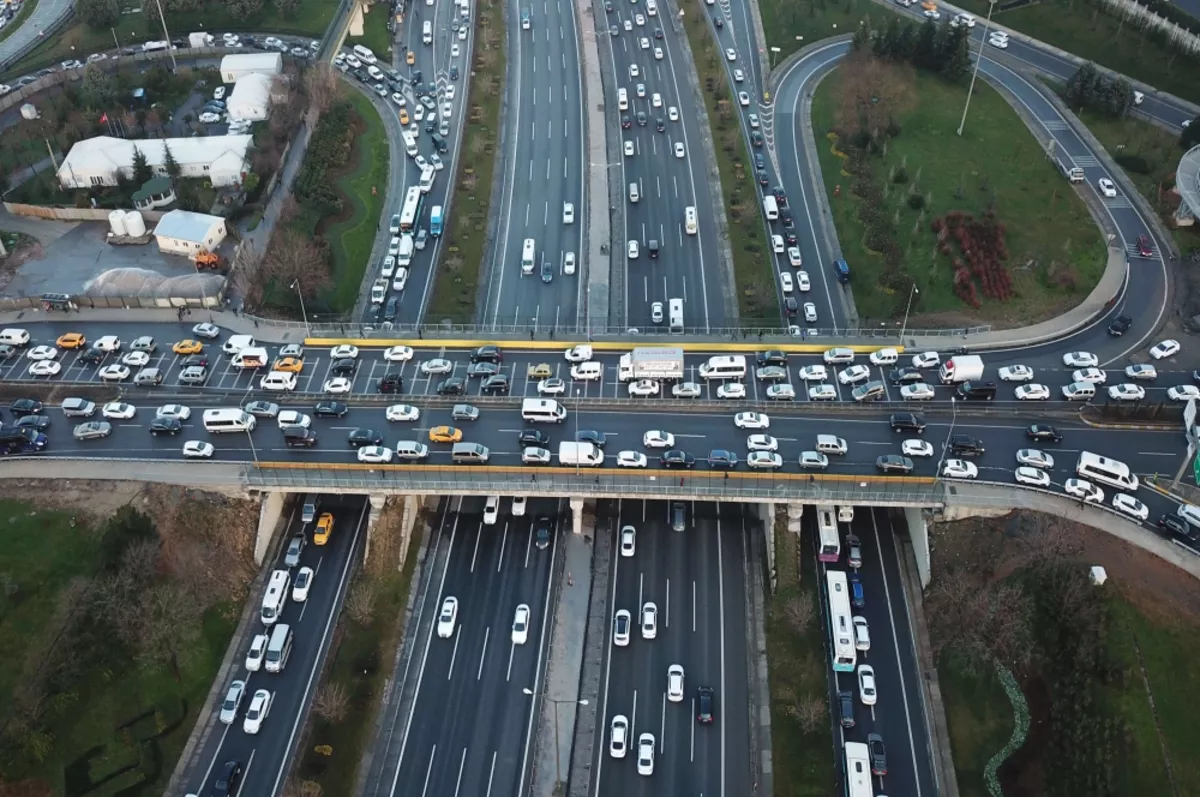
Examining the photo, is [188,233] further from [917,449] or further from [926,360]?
[917,449]

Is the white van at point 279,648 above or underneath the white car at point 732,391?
underneath

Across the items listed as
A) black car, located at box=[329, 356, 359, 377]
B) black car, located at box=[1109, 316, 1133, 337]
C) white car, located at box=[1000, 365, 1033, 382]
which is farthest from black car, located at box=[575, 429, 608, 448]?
black car, located at box=[1109, 316, 1133, 337]

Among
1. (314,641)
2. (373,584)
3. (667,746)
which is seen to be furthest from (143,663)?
(667,746)

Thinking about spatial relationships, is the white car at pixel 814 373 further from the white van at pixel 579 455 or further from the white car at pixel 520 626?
the white car at pixel 520 626

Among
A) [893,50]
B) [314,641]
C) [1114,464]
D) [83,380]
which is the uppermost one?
[893,50]

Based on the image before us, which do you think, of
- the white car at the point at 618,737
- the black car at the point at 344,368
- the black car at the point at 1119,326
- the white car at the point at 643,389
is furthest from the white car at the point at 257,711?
the black car at the point at 1119,326

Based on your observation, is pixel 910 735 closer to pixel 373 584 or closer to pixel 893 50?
pixel 373 584
